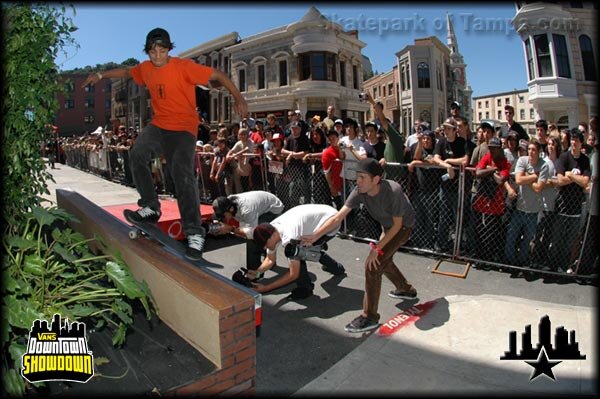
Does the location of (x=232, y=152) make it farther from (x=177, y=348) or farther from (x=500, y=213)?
(x=177, y=348)

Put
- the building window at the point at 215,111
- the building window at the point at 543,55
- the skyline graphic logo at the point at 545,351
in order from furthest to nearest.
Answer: the building window at the point at 215,111 < the building window at the point at 543,55 < the skyline graphic logo at the point at 545,351

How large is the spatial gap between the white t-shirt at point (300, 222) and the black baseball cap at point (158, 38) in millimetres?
2229

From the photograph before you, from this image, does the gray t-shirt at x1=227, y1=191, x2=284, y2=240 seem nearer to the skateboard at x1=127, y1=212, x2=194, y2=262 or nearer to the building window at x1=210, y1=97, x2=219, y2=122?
the skateboard at x1=127, y1=212, x2=194, y2=262

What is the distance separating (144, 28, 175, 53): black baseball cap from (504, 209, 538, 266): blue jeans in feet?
15.5

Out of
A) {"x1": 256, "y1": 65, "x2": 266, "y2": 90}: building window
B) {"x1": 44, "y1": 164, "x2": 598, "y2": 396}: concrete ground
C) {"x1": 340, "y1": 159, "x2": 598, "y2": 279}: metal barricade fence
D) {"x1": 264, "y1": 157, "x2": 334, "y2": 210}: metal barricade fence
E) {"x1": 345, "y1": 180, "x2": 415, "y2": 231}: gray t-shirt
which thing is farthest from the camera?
{"x1": 256, "y1": 65, "x2": 266, "y2": 90}: building window

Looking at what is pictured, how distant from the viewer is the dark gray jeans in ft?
12.5

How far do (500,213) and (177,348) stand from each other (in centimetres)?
452

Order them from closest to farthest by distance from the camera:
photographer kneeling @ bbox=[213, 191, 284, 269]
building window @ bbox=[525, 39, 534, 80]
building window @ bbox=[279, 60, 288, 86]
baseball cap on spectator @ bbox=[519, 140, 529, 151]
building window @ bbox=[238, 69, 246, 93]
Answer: photographer kneeling @ bbox=[213, 191, 284, 269] → baseball cap on spectator @ bbox=[519, 140, 529, 151] → building window @ bbox=[525, 39, 534, 80] → building window @ bbox=[279, 60, 288, 86] → building window @ bbox=[238, 69, 246, 93]

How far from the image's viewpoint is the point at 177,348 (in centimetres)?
280

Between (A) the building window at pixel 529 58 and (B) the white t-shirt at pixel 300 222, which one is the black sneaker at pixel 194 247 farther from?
(A) the building window at pixel 529 58

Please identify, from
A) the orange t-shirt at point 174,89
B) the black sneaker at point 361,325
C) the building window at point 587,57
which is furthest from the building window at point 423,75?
the black sneaker at point 361,325

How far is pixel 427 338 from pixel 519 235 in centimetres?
264

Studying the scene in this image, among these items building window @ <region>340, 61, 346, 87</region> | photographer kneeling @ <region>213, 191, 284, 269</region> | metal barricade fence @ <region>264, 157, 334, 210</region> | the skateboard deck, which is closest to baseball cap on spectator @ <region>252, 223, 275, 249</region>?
photographer kneeling @ <region>213, 191, 284, 269</region>

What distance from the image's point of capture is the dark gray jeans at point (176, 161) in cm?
382
